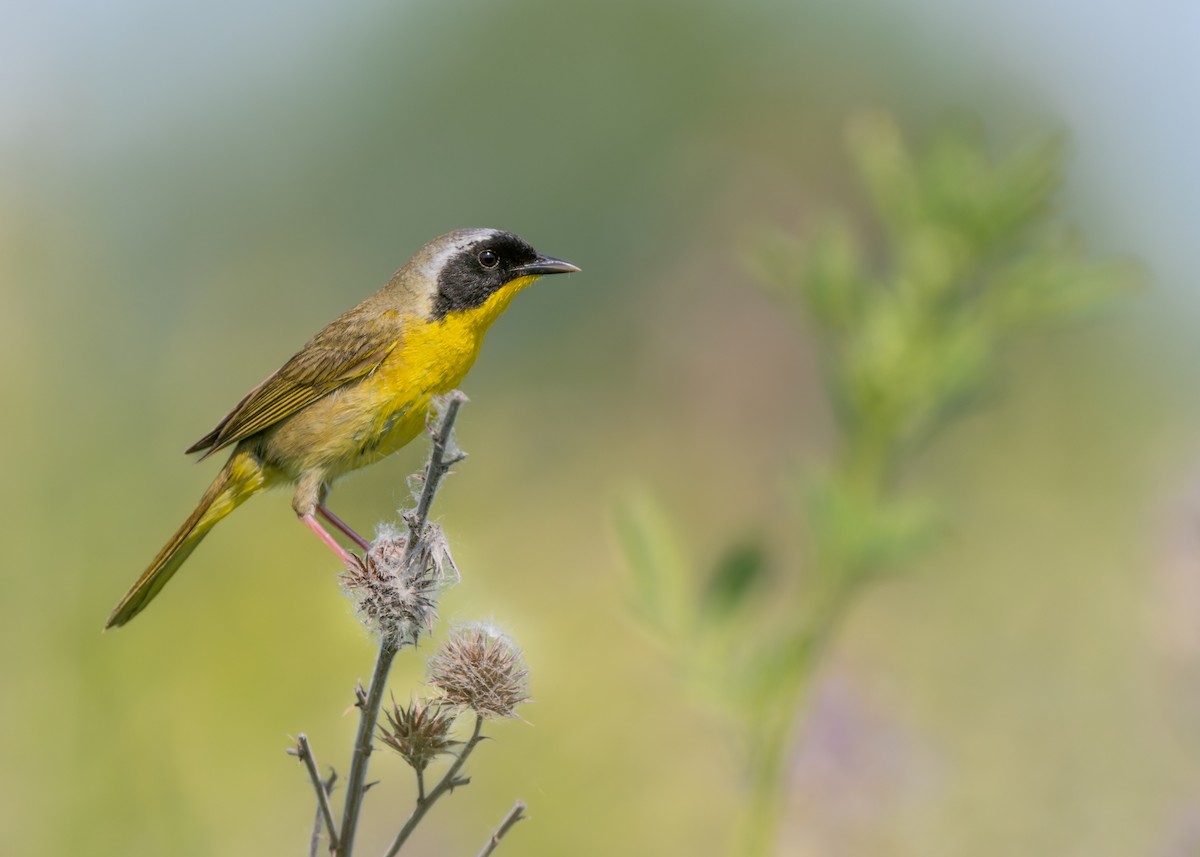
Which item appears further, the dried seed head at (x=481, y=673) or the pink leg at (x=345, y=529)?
the pink leg at (x=345, y=529)

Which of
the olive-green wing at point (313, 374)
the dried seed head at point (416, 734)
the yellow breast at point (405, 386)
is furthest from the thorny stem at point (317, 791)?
the olive-green wing at point (313, 374)

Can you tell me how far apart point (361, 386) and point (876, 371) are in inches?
57.0

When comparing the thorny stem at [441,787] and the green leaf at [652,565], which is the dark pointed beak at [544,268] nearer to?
the green leaf at [652,565]

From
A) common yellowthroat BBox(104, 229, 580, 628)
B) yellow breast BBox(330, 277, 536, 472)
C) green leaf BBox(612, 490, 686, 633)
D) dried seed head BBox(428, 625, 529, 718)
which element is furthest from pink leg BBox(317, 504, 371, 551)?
dried seed head BBox(428, 625, 529, 718)

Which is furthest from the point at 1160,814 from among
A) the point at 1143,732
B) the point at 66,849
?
the point at 66,849

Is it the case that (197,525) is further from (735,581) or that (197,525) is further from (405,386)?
(735,581)

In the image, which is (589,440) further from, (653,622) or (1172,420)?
(653,622)

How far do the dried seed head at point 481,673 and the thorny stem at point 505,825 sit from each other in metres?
0.23

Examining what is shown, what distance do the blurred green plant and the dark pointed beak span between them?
821 millimetres

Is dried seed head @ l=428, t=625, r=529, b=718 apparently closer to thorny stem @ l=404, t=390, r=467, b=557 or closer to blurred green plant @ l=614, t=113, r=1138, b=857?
thorny stem @ l=404, t=390, r=467, b=557

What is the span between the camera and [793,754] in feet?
12.6

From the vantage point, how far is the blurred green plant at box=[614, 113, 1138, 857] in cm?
293

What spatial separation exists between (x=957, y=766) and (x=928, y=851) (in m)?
0.39

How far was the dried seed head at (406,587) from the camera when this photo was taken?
2371 mm
